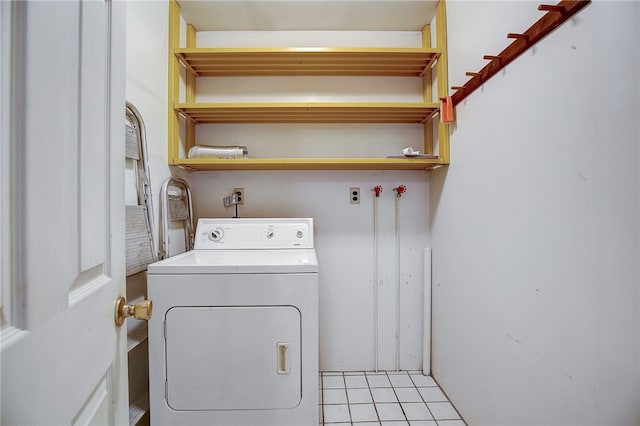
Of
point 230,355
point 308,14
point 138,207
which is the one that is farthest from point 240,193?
point 308,14

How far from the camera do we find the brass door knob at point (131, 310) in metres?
0.66

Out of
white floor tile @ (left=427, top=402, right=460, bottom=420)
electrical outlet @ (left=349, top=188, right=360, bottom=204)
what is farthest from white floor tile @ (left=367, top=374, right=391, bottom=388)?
electrical outlet @ (left=349, top=188, right=360, bottom=204)

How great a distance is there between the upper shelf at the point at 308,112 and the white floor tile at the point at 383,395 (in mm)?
1778

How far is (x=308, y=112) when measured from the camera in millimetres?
1830

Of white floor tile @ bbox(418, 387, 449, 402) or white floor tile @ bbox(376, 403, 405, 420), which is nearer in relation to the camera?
white floor tile @ bbox(376, 403, 405, 420)

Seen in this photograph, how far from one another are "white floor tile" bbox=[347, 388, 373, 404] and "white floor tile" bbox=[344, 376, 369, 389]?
0.14 ft

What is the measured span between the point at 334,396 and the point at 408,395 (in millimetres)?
462

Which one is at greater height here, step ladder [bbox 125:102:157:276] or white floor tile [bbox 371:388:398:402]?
step ladder [bbox 125:102:157:276]

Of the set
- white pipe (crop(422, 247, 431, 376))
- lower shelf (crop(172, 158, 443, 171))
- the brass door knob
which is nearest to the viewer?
the brass door knob

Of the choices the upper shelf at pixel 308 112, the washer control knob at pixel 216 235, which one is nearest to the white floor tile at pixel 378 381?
the washer control knob at pixel 216 235

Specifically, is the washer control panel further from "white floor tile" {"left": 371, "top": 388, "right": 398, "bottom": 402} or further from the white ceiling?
the white ceiling

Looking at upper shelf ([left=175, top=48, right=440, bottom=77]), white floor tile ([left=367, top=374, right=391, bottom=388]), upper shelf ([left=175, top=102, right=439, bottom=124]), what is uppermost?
upper shelf ([left=175, top=48, right=440, bottom=77])

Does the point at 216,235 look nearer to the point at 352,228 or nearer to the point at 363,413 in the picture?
the point at 352,228

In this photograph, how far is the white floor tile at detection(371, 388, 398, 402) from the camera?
1.74 metres
